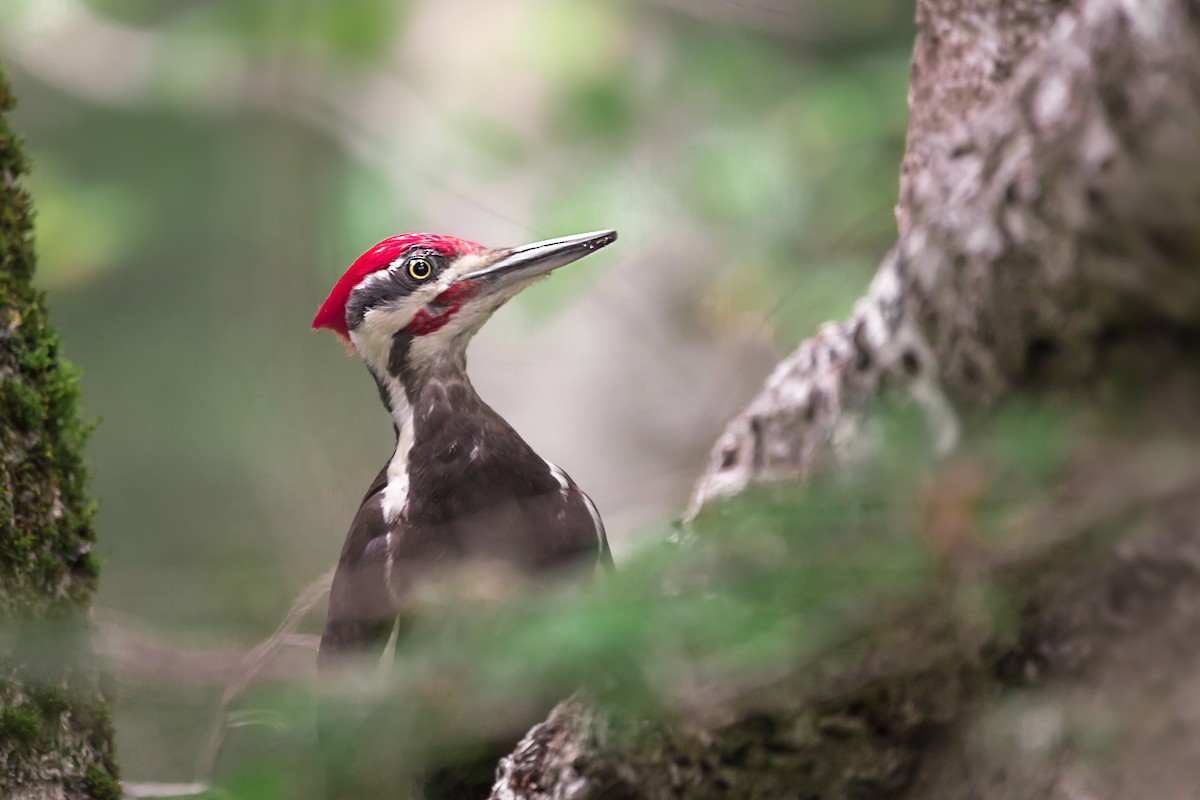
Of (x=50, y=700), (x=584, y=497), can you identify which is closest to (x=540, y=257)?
(x=584, y=497)

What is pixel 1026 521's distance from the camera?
2.13ft

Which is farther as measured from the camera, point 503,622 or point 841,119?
point 841,119

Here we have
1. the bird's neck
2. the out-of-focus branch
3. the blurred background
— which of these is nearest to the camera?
the out-of-focus branch

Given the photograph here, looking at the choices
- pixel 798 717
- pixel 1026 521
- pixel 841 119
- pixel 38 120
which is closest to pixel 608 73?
pixel 841 119

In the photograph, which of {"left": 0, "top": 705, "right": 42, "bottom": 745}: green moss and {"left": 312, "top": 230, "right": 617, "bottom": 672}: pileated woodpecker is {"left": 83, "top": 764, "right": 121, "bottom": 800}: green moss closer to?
{"left": 0, "top": 705, "right": 42, "bottom": 745}: green moss

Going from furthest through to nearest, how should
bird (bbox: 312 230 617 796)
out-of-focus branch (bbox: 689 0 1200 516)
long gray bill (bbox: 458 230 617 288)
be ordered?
long gray bill (bbox: 458 230 617 288), bird (bbox: 312 230 617 796), out-of-focus branch (bbox: 689 0 1200 516)

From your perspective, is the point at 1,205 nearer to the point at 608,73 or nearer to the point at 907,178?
the point at 907,178

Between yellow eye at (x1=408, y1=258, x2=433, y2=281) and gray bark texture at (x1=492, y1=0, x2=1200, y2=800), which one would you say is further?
yellow eye at (x1=408, y1=258, x2=433, y2=281)

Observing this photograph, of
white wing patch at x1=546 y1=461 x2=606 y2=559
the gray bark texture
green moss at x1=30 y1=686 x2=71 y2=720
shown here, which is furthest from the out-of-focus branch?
green moss at x1=30 y1=686 x2=71 y2=720

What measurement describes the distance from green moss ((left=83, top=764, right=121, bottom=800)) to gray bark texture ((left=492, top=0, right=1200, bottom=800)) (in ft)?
1.84

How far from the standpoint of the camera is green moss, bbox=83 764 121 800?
1.32 metres

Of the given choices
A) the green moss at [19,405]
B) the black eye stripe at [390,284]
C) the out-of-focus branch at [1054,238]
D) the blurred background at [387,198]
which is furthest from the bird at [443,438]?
the out-of-focus branch at [1054,238]

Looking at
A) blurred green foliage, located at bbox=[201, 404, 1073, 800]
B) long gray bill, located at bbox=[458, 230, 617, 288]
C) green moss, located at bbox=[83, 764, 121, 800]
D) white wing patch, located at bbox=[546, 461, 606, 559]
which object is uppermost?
long gray bill, located at bbox=[458, 230, 617, 288]

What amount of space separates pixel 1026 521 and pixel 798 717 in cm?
38
